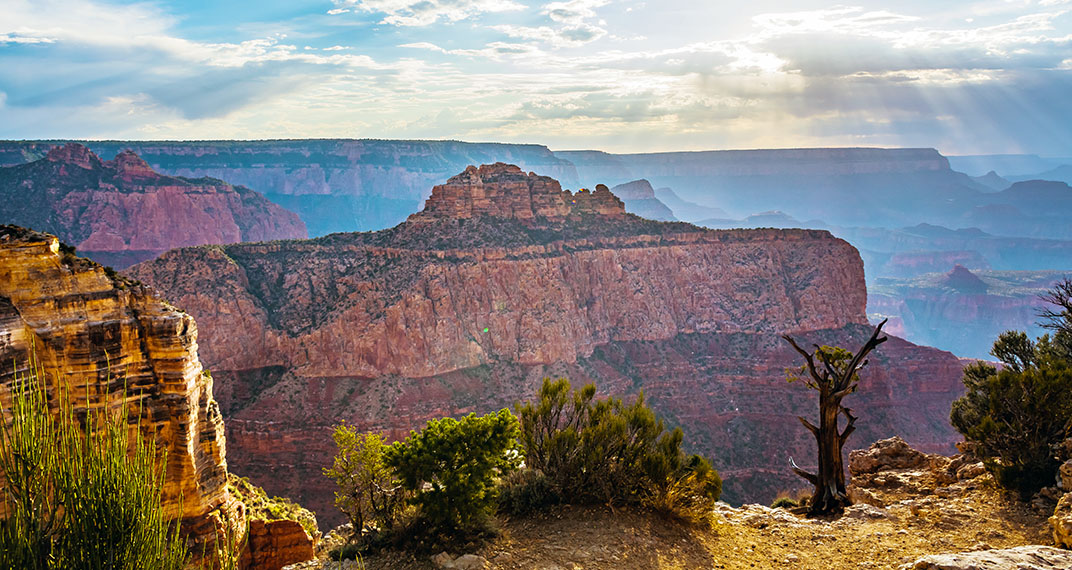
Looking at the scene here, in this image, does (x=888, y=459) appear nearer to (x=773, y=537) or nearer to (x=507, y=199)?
(x=773, y=537)

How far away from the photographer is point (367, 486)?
51.3 feet

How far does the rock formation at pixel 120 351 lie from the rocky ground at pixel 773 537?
574 centimetres

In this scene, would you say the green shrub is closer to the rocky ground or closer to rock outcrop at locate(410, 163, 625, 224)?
the rocky ground

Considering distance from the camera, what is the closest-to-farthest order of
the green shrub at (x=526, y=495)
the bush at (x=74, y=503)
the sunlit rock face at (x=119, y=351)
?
the bush at (x=74, y=503) → the green shrub at (x=526, y=495) → the sunlit rock face at (x=119, y=351)

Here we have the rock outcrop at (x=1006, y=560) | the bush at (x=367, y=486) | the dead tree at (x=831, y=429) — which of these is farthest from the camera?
the dead tree at (x=831, y=429)

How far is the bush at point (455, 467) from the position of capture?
14.3 metres

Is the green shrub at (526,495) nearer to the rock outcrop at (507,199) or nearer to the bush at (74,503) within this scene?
the bush at (74,503)

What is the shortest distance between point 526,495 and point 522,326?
1828 inches

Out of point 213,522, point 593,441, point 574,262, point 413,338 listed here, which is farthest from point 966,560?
point 574,262

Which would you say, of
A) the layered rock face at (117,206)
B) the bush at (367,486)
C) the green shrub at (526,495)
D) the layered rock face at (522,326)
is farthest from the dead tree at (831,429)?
the layered rock face at (117,206)

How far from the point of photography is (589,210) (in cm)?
7788

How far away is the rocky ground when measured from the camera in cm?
1375

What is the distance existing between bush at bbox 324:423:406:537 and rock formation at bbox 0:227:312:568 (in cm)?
381

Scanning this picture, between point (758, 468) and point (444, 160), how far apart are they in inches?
5825
